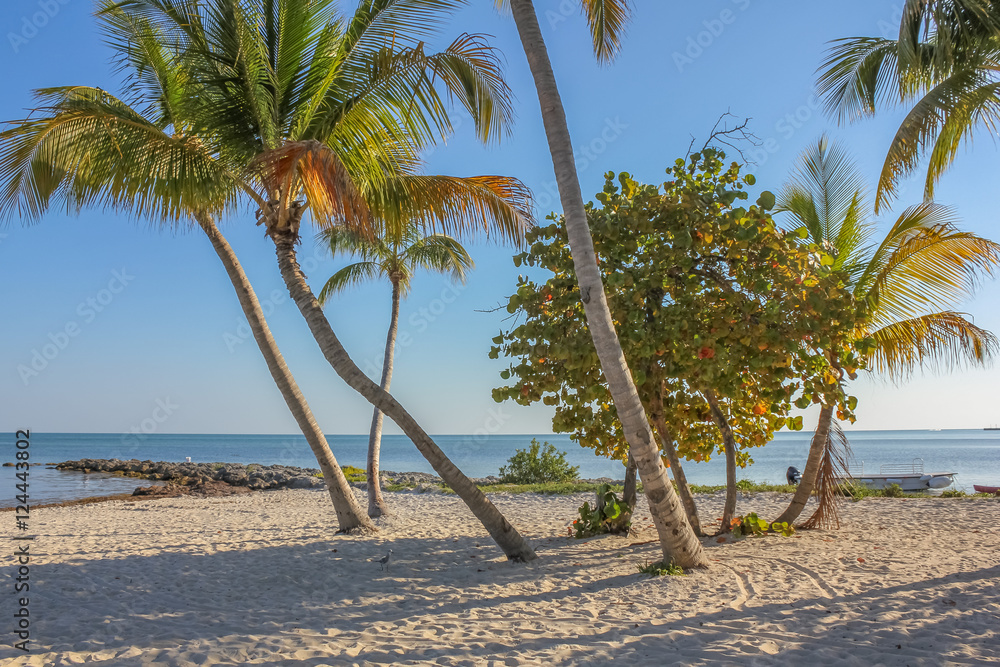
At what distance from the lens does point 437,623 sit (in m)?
5.11

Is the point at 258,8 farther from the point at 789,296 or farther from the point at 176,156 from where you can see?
the point at 789,296

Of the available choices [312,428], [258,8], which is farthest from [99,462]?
[258,8]

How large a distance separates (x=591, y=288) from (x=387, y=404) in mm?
3033

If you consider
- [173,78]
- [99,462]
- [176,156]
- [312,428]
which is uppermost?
[173,78]

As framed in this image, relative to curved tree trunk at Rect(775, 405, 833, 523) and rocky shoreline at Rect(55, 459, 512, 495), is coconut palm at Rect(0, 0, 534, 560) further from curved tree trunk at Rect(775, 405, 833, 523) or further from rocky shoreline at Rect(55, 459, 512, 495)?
rocky shoreline at Rect(55, 459, 512, 495)

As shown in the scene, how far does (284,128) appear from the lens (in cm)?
812

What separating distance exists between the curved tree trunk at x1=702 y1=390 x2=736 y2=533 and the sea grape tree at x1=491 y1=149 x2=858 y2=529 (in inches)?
9.6

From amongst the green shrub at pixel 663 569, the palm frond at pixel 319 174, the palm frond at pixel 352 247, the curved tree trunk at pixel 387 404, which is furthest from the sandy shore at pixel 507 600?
the palm frond at pixel 352 247

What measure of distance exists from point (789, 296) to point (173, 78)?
916 centimetres

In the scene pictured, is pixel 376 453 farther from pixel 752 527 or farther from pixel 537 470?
pixel 537 470

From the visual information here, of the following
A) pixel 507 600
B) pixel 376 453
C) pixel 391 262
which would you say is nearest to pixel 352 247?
pixel 391 262

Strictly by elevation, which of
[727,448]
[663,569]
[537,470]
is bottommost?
[537,470]

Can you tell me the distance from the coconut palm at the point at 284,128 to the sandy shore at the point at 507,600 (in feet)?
5.09

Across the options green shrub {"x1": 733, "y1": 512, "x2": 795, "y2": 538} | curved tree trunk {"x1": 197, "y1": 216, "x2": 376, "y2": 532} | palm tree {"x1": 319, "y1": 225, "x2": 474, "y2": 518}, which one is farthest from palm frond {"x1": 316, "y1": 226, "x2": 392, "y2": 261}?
green shrub {"x1": 733, "y1": 512, "x2": 795, "y2": 538}
